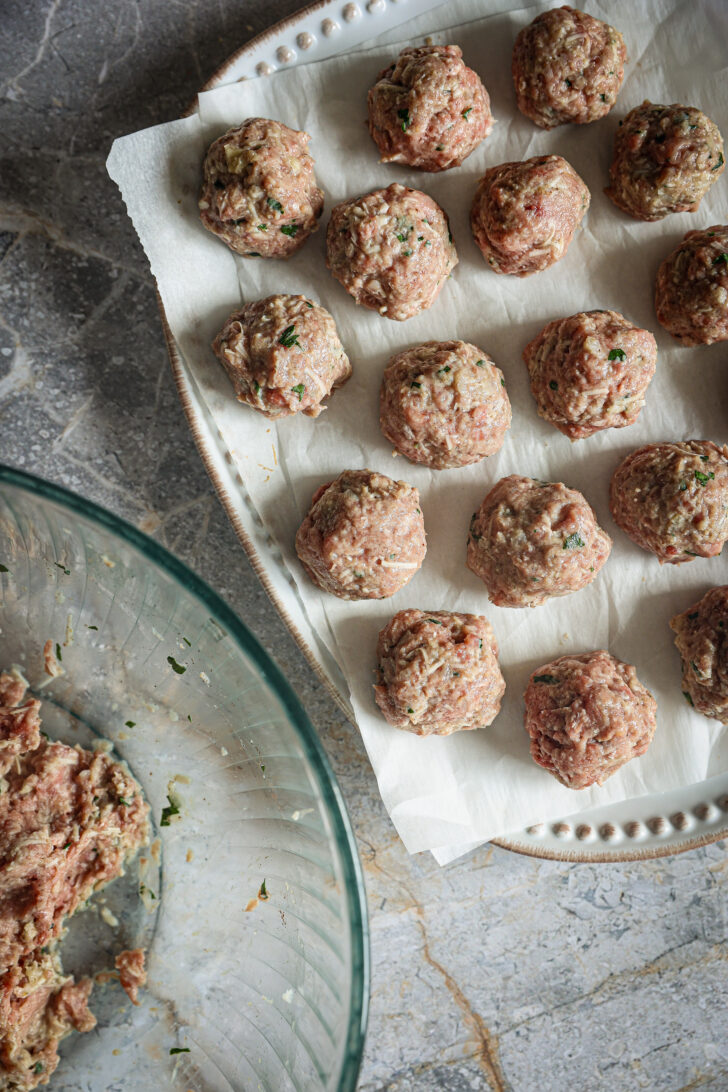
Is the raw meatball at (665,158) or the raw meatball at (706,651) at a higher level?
the raw meatball at (665,158)

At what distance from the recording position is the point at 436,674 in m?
1.96

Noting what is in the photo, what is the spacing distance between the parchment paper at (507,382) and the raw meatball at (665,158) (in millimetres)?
92

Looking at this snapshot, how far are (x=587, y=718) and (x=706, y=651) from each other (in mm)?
356

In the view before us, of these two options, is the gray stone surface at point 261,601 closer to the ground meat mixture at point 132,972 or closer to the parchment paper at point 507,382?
the parchment paper at point 507,382

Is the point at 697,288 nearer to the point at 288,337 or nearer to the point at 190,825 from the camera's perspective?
the point at 288,337

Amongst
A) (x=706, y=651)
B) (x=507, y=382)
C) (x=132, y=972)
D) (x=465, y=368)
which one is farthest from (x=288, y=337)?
(x=132, y=972)

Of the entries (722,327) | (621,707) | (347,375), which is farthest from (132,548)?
(722,327)

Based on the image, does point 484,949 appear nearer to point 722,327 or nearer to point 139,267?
point 722,327

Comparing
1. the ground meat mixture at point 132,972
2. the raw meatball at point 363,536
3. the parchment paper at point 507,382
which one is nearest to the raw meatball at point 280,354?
the parchment paper at point 507,382

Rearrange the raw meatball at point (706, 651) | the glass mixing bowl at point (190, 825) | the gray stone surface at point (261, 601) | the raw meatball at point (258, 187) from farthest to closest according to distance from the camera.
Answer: the gray stone surface at point (261, 601)
the raw meatball at point (706, 651)
the raw meatball at point (258, 187)
the glass mixing bowl at point (190, 825)

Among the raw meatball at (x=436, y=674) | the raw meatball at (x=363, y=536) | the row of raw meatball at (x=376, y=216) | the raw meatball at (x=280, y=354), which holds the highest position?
the row of raw meatball at (x=376, y=216)

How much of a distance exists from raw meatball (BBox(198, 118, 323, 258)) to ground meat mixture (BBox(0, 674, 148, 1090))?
4.17 feet

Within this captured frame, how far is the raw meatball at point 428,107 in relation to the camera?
1933 mm

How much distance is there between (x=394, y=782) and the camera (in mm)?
2086
